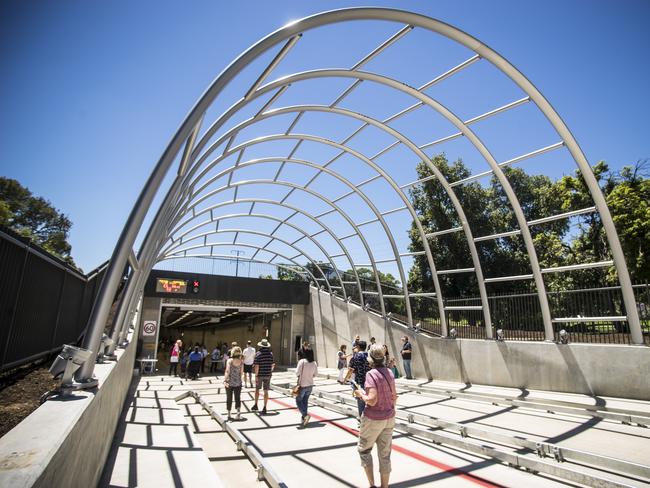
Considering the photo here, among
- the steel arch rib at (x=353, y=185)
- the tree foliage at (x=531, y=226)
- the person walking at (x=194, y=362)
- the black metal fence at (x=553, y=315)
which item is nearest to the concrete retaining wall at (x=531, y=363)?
the black metal fence at (x=553, y=315)

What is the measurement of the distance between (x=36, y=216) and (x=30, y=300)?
57.4m

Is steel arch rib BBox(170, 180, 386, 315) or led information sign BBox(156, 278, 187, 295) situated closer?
steel arch rib BBox(170, 180, 386, 315)

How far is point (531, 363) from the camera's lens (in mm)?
11617

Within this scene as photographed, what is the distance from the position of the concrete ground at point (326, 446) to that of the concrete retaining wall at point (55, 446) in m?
1.51

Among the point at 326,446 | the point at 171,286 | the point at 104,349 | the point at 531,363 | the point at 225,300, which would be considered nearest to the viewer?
the point at 104,349

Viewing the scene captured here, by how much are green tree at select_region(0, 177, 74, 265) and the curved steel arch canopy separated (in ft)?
115

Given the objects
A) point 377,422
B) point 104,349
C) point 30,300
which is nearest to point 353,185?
point 104,349

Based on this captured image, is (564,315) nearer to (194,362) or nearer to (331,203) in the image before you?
(331,203)

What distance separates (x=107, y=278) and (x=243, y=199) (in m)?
15.9

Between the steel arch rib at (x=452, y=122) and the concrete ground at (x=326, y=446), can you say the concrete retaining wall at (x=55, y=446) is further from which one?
the steel arch rib at (x=452, y=122)

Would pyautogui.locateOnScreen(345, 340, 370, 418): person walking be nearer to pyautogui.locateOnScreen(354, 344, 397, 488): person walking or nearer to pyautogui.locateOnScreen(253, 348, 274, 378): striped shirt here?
pyautogui.locateOnScreen(354, 344, 397, 488): person walking

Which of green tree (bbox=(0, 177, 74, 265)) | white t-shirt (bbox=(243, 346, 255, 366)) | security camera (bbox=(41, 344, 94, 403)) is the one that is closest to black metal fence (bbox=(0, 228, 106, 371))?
security camera (bbox=(41, 344, 94, 403))

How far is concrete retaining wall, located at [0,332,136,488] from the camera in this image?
6.17ft

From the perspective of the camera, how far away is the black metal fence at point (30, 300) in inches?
152
